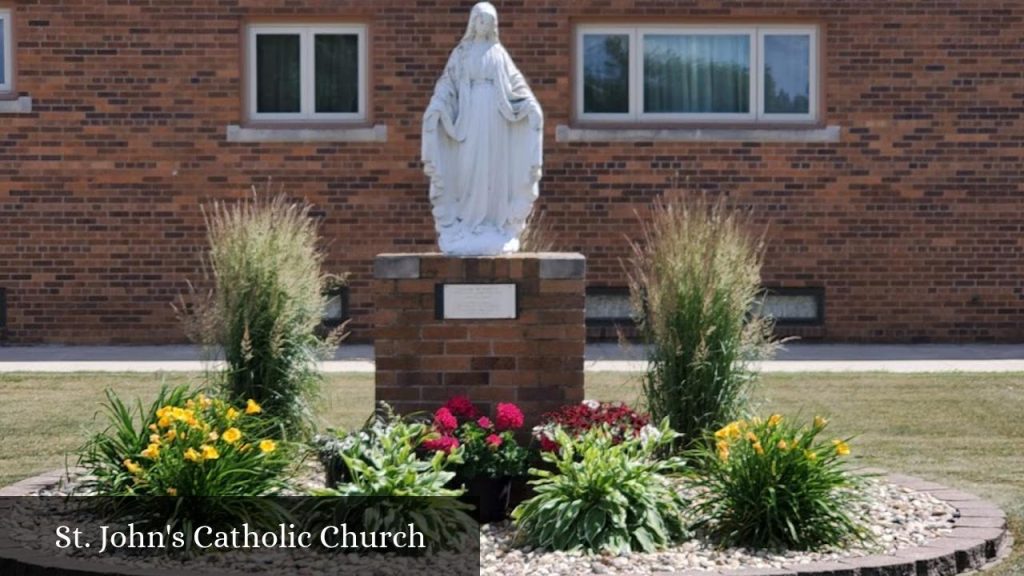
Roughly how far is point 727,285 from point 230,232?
9.63 feet

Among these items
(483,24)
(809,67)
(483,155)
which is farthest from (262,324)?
(809,67)

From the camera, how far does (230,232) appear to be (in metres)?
9.79

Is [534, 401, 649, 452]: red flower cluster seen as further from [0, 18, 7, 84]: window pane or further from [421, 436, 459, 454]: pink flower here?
[0, 18, 7, 84]: window pane

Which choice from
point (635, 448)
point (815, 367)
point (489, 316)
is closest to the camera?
point (635, 448)

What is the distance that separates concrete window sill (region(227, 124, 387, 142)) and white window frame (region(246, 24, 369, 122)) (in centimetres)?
24

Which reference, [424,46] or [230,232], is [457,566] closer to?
[230,232]

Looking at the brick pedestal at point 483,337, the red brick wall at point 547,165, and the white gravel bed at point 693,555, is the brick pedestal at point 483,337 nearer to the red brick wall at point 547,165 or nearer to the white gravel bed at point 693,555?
the white gravel bed at point 693,555

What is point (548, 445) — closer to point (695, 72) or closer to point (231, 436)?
point (231, 436)

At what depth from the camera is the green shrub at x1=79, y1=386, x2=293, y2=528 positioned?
23.8ft

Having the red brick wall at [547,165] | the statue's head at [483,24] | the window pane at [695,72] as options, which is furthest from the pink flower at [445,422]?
the window pane at [695,72]

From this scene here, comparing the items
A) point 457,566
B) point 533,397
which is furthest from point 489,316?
point 457,566

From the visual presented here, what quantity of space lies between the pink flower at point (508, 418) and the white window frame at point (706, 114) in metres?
8.95

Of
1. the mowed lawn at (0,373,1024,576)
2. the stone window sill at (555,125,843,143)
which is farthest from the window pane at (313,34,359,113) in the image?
the mowed lawn at (0,373,1024,576)

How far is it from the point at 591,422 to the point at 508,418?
1.39 ft
